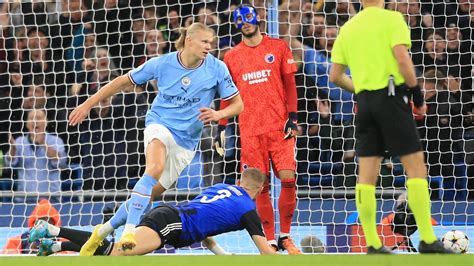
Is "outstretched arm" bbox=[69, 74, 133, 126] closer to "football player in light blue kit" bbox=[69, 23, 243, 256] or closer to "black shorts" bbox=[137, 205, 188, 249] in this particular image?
"football player in light blue kit" bbox=[69, 23, 243, 256]

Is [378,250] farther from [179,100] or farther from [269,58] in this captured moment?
[269,58]

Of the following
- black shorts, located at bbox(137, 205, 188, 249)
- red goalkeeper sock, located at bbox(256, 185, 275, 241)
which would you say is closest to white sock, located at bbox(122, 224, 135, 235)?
black shorts, located at bbox(137, 205, 188, 249)

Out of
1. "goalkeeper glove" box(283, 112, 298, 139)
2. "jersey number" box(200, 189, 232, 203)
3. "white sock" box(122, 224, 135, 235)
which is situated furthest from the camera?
"goalkeeper glove" box(283, 112, 298, 139)

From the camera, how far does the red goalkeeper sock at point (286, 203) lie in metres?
11.1

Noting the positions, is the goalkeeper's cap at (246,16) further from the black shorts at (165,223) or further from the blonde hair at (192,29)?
the black shorts at (165,223)

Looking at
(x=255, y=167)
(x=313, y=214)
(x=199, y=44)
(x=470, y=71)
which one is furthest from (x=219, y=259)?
(x=470, y=71)

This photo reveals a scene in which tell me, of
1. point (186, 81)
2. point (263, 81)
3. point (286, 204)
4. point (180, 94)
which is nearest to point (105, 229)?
point (180, 94)

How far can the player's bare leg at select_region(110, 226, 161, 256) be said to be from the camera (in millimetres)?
9477

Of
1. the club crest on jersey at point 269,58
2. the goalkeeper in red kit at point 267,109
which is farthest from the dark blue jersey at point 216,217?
the club crest on jersey at point 269,58

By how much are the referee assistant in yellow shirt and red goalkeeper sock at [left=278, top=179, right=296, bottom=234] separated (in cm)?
345

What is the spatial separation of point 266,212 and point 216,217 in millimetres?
1479

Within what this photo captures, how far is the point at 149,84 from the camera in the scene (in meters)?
13.7

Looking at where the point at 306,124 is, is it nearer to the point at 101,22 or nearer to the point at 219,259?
the point at 101,22

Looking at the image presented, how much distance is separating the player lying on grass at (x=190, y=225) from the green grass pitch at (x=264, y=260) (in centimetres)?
209
